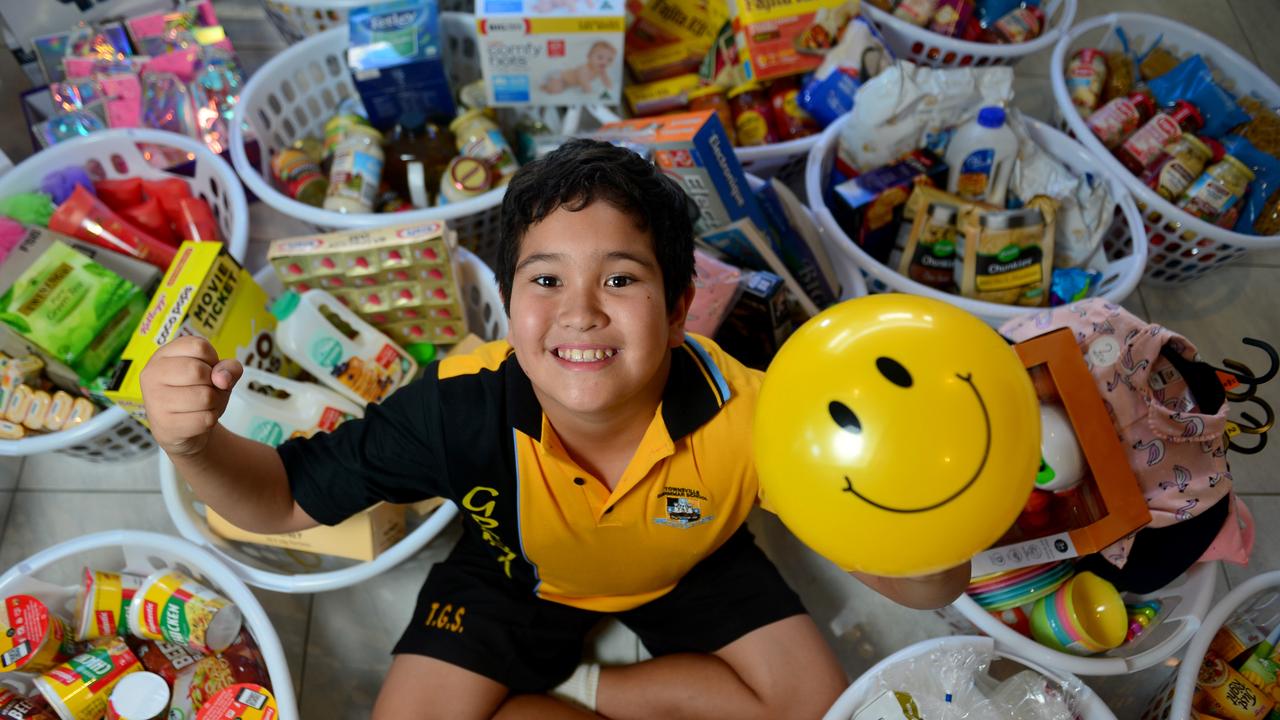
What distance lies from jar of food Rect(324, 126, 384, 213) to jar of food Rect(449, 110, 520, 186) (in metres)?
0.16

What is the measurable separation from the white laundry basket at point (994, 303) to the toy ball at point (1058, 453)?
0.35 meters

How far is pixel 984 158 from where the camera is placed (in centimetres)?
146

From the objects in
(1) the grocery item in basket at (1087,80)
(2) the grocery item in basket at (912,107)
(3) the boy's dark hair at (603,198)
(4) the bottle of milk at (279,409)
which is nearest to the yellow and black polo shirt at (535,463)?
(3) the boy's dark hair at (603,198)

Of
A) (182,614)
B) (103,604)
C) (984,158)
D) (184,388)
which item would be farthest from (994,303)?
(103,604)

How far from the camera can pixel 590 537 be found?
982mm

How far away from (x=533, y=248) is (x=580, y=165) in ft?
0.33

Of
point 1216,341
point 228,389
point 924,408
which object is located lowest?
point 1216,341

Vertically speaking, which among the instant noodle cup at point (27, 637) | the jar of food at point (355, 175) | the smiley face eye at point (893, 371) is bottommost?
the instant noodle cup at point (27, 637)

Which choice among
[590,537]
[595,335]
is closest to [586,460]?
[590,537]

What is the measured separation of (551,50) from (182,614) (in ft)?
3.66

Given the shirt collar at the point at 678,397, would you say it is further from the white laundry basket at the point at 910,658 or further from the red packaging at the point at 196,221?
the red packaging at the point at 196,221

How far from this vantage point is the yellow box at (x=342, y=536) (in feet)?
3.79

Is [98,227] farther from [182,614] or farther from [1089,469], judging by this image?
[1089,469]

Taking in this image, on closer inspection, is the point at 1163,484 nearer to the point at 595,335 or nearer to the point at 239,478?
the point at 595,335
